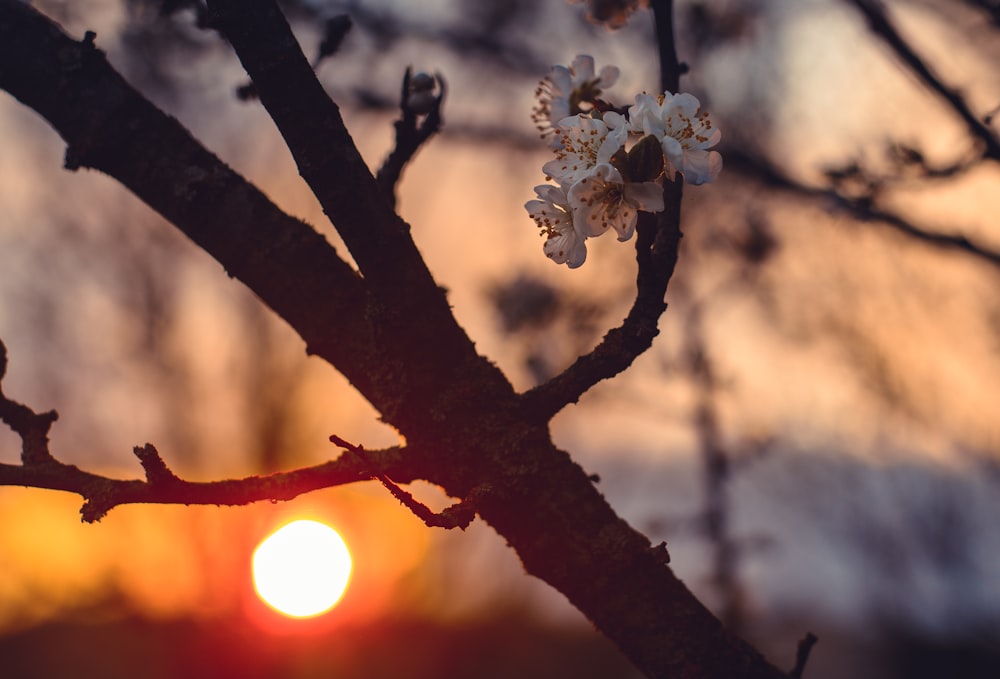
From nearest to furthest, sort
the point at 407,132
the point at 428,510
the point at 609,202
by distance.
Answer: the point at 428,510
the point at 609,202
the point at 407,132

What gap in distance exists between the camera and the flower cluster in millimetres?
1470

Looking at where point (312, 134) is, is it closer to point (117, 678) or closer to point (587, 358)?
point (587, 358)

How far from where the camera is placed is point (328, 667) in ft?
45.5

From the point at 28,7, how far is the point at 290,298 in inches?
31.3

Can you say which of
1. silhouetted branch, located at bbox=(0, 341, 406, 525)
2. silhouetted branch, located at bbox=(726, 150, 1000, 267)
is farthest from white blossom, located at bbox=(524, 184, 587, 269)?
silhouetted branch, located at bbox=(726, 150, 1000, 267)

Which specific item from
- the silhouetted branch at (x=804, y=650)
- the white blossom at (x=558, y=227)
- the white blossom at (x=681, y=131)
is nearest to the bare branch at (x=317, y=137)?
the white blossom at (x=558, y=227)

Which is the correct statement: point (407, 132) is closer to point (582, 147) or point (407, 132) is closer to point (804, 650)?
point (582, 147)

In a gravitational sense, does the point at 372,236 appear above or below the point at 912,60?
below

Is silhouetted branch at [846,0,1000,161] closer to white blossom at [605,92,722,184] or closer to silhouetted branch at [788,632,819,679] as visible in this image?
white blossom at [605,92,722,184]

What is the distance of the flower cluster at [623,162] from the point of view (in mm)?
1470

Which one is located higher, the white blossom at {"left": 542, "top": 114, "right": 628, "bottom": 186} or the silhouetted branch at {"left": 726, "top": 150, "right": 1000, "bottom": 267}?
the silhouetted branch at {"left": 726, "top": 150, "right": 1000, "bottom": 267}

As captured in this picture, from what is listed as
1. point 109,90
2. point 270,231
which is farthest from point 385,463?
point 109,90

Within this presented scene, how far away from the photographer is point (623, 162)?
4.89 ft

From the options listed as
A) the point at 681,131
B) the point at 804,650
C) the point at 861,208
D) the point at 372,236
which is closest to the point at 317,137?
the point at 372,236
